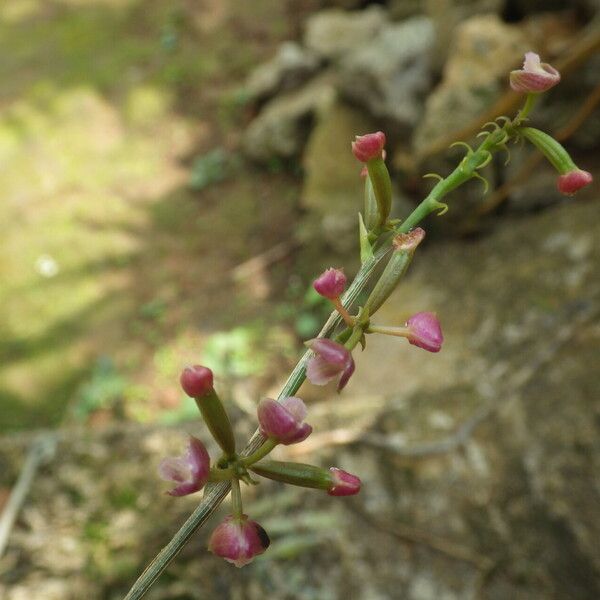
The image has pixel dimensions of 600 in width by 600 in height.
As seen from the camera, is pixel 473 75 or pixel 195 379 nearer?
pixel 195 379

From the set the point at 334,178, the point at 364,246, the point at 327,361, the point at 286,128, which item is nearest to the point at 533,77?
the point at 364,246

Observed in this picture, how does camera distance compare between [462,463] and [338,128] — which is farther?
[338,128]

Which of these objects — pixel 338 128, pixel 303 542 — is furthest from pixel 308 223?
pixel 303 542

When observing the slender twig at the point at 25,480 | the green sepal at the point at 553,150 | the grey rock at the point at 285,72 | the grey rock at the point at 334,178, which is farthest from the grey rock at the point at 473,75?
the green sepal at the point at 553,150

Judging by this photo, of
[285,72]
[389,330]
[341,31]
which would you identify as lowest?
[285,72]

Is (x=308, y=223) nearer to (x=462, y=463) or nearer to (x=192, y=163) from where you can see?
(x=192, y=163)

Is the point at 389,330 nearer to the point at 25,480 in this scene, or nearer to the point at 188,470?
the point at 188,470

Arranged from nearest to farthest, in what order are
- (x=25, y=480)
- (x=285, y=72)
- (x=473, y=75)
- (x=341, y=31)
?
(x=25, y=480)
(x=473, y=75)
(x=341, y=31)
(x=285, y=72)
